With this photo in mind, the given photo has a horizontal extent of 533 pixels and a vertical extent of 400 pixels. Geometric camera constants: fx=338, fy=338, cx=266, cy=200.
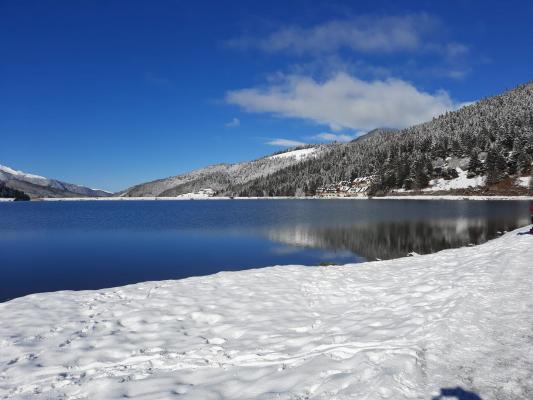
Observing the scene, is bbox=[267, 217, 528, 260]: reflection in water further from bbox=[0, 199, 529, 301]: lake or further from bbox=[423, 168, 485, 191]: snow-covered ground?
bbox=[423, 168, 485, 191]: snow-covered ground

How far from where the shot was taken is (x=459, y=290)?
12242 millimetres

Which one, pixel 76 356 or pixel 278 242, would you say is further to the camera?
pixel 278 242

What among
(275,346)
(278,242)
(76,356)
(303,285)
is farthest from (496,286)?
(278,242)

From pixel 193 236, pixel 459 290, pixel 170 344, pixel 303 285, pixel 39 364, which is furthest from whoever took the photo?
pixel 193 236

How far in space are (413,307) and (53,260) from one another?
96.1 feet

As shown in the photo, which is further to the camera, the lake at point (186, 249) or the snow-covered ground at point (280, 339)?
the lake at point (186, 249)

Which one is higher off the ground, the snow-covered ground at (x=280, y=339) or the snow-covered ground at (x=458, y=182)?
the snow-covered ground at (x=458, y=182)

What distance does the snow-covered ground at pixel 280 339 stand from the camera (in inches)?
259

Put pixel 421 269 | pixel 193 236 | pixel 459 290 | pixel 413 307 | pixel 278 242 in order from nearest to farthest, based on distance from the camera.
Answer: pixel 413 307, pixel 459 290, pixel 421 269, pixel 278 242, pixel 193 236

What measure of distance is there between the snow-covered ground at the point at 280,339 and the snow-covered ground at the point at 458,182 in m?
150

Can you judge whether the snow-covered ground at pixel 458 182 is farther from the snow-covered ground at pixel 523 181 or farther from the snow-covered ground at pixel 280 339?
the snow-covered ground at pixel 280 339

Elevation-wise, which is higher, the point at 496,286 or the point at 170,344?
the point at 496,286

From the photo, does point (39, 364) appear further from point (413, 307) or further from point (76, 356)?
point (413, 307)

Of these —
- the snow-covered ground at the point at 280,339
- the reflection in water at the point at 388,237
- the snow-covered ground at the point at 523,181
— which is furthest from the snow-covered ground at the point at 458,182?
the snow-covered ground at the point at 280,339
